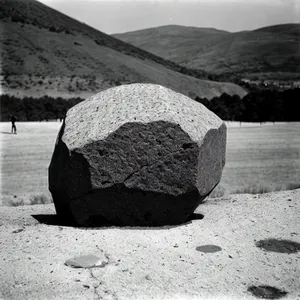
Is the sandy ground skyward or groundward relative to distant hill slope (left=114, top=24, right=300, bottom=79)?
groundward

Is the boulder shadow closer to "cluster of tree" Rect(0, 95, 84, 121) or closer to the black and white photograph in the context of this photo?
the black and white photograph

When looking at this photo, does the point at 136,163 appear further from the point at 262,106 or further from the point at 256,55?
the point at 256,55

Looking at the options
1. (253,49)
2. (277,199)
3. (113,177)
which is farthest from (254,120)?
(253,49)

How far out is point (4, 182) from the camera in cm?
1231

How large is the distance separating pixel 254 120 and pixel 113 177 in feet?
104

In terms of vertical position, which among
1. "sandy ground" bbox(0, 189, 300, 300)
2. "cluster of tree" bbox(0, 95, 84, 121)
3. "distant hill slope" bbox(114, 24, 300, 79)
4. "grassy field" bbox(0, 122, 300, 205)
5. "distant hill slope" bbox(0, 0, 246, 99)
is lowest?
"grassy field" bbox(0, 122, 300, 205)

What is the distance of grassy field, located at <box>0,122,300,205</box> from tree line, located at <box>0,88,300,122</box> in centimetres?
749

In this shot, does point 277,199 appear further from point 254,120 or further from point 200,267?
point 254,120

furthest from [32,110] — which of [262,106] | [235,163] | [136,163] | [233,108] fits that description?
[136,163]

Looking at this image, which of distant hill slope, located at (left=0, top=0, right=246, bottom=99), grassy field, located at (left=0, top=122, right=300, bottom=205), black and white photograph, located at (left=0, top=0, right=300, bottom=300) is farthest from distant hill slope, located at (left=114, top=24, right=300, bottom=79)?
black and white photograph, located at (left=0, top=0, right=300, bottom=300)

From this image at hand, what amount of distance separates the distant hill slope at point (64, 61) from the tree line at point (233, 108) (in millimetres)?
11355

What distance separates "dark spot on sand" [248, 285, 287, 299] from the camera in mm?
4438

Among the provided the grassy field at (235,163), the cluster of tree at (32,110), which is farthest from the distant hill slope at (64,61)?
the grassy field at (235,163)

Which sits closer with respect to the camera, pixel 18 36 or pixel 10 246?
pixel 10 246
